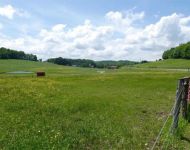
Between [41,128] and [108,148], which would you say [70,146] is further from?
[41,128]

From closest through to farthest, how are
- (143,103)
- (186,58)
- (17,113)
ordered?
(17,113) → (143,103) → (186,58)

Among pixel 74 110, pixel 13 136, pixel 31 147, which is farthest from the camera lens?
pixel 74 110

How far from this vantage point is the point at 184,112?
44.4 ft

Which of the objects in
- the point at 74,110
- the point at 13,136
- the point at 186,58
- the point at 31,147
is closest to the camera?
the point at 31,147

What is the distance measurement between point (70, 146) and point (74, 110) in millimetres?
7208

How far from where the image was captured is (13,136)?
10.2m

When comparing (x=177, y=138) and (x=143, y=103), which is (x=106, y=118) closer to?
(x=177, y=138)

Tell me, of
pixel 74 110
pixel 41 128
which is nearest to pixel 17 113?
pixel 74 110

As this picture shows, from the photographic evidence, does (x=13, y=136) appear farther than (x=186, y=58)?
No

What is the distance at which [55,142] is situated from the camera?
9.45 meters

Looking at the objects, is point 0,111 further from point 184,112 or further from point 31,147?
point 184,112

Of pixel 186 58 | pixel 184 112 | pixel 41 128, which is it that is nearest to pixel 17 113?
pixel 41 128

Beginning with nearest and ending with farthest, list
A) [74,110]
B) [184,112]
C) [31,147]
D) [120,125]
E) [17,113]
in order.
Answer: [31,147]
[120,125]
[184,112]
[17,113]
[74,110]

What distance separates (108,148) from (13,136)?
3161 mm
